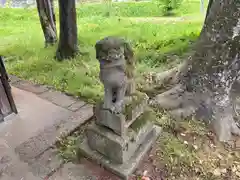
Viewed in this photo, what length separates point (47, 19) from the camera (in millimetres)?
6629

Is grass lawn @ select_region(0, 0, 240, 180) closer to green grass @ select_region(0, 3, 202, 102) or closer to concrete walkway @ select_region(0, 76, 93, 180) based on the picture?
green grass @ select_region(0, 3, 202, 102)

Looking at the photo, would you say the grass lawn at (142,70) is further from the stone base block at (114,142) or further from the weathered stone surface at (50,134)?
the stone base block at (114,142)

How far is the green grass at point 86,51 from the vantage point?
4926 millimetres

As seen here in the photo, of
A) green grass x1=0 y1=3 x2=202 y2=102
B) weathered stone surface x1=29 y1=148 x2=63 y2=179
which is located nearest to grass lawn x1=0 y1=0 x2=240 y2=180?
green grass x1=0 y1=3 x2=202 y2=102

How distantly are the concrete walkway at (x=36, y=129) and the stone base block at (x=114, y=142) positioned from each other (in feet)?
1.86

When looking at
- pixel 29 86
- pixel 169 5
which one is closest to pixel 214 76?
pixel 29 86

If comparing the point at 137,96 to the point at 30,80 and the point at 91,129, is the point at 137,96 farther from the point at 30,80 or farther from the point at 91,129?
the point at 30,80

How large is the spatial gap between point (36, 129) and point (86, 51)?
3.07 meters

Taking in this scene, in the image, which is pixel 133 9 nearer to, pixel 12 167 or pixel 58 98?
pixel 58 98

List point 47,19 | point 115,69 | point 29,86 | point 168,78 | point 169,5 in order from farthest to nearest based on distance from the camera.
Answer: point 169,5
point 47,19
point 29,86
point 168,78
point 115,69

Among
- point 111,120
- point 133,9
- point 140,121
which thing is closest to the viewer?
point 111,120

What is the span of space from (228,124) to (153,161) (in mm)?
1286

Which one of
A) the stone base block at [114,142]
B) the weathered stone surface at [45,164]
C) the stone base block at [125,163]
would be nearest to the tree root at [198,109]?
A: the stone base block at [125,163]

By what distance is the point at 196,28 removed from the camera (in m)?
8.13
